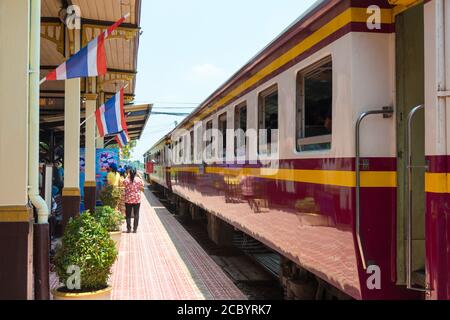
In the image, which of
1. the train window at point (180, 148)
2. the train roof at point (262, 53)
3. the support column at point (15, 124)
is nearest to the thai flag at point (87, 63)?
the support column at point (15, 124)

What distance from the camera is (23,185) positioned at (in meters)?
4.46

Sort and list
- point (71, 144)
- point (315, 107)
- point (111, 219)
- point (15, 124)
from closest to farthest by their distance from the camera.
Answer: point (15, 124), point (315, 107), point (71, 144), point (111, 219)

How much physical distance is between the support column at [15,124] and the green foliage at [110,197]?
843 cm

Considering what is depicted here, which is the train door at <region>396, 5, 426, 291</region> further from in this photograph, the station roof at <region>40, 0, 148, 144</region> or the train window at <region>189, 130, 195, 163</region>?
the train window at <region>189, 130, 195, 163</region>

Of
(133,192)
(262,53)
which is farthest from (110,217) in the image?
(262,53)

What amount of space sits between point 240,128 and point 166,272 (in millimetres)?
2513

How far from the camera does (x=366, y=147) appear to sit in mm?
3793

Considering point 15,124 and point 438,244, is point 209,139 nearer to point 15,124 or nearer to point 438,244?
point 15,124

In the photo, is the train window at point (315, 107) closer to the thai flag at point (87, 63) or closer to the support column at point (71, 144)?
the thai flag at point (87, 63)

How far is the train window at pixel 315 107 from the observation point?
14.3ft

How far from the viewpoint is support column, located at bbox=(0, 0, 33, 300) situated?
14.5ft

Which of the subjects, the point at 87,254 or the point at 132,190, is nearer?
the point at 87,254
